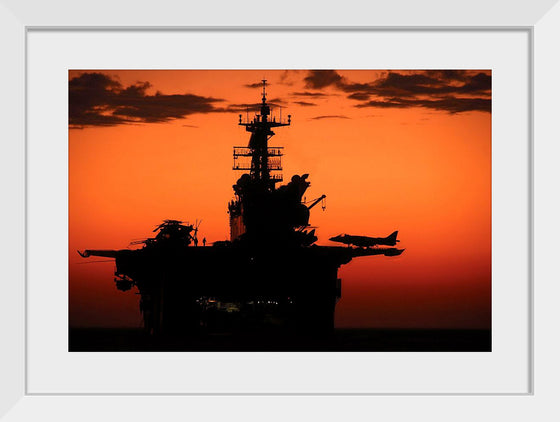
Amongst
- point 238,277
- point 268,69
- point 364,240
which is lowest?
point 238,277

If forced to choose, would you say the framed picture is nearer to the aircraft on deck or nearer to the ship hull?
the aircraft on deck

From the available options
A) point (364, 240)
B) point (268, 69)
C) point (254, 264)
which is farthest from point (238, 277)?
point (268, 69)

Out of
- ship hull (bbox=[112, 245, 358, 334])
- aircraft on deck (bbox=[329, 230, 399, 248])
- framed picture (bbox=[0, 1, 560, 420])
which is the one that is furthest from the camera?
ship hull (bbox=[112, 245, 358, 334])

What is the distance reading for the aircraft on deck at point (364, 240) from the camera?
17708 millimetres

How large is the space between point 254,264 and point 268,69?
423 inches

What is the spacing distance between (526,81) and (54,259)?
6099 mm

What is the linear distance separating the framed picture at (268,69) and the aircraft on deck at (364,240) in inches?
318

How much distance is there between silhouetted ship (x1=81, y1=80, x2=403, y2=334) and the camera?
19.2 m

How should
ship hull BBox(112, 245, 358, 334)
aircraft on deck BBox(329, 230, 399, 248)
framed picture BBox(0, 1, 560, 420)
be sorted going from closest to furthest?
framed picture BBox(0, 1, 560, 420), aircraft on deck BBox(329, 230, 399, 248), ship hull BBox(112, 245, 358, 334)

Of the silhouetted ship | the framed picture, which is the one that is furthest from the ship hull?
the framed picture

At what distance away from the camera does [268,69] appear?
32.4 feet

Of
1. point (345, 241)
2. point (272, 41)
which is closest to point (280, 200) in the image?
point (345, 241)

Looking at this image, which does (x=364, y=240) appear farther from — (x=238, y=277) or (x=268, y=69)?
(x=268, y=69)

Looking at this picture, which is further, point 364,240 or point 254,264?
point 254,264
